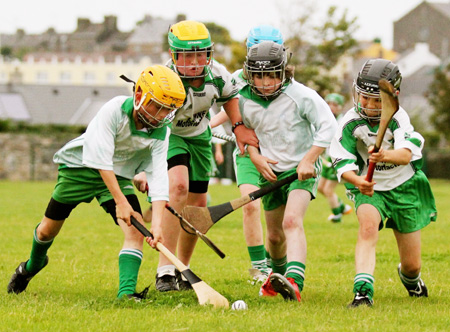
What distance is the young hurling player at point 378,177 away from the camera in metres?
5.39

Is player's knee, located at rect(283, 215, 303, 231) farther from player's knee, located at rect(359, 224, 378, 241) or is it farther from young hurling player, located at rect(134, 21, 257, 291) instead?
young hurling player, located at rect(134, 21, 257, 291)

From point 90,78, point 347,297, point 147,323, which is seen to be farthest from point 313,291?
point 90,78

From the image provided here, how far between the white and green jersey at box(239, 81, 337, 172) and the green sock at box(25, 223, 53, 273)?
1825 millimetres

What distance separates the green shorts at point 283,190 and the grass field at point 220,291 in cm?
71

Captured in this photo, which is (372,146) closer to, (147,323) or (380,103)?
(380,103)

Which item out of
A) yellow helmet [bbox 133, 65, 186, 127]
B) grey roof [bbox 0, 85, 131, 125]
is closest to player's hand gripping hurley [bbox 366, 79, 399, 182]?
yellow helmet [bbox 133, 65, 186, 127]

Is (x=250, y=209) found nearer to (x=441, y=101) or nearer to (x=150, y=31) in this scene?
(x=441, y=101)

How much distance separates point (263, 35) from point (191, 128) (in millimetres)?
1033

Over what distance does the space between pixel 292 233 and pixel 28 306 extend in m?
1.91

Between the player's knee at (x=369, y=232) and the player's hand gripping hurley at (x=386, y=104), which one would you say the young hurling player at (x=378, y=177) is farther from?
the player's hand gripping hurley at (x=386, y=104)

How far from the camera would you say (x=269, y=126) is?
620 centimetres

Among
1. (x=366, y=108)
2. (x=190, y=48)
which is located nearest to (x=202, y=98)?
(x=190, y=48)

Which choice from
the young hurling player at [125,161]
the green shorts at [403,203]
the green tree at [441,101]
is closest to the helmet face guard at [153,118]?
the young hurling player at [125,161]

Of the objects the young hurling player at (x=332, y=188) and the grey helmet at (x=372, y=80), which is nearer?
the grey helmet at (x=372, y=80)
